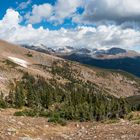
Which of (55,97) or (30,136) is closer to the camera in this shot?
(30,136)

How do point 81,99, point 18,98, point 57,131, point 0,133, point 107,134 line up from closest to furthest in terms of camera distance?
point 0,133, point 107,134, point 57,131, point 18,98, point 81,99

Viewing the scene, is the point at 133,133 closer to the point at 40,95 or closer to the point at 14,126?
the point at 14,126

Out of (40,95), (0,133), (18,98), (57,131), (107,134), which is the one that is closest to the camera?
(0,133)

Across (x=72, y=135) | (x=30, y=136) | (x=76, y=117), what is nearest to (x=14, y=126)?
(x=30, y=136)

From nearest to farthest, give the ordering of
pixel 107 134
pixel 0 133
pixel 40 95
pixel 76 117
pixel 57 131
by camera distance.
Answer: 1. pixel 0 133
2. pixel 107 134
3. pixel 57 131
4. pixel 76 117
5. pixel 40 95

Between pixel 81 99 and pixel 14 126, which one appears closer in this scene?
pixel 14 126

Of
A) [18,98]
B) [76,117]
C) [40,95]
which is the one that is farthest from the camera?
[40,95]

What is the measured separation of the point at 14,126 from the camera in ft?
109

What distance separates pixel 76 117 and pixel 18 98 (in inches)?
2283

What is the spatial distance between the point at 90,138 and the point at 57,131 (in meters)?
5.64

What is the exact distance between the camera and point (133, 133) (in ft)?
101

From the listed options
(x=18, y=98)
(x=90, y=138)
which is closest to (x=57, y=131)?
(x=90, y=138)

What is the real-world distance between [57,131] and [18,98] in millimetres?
70617

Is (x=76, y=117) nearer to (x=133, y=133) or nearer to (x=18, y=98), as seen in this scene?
(x=133, y=133)
